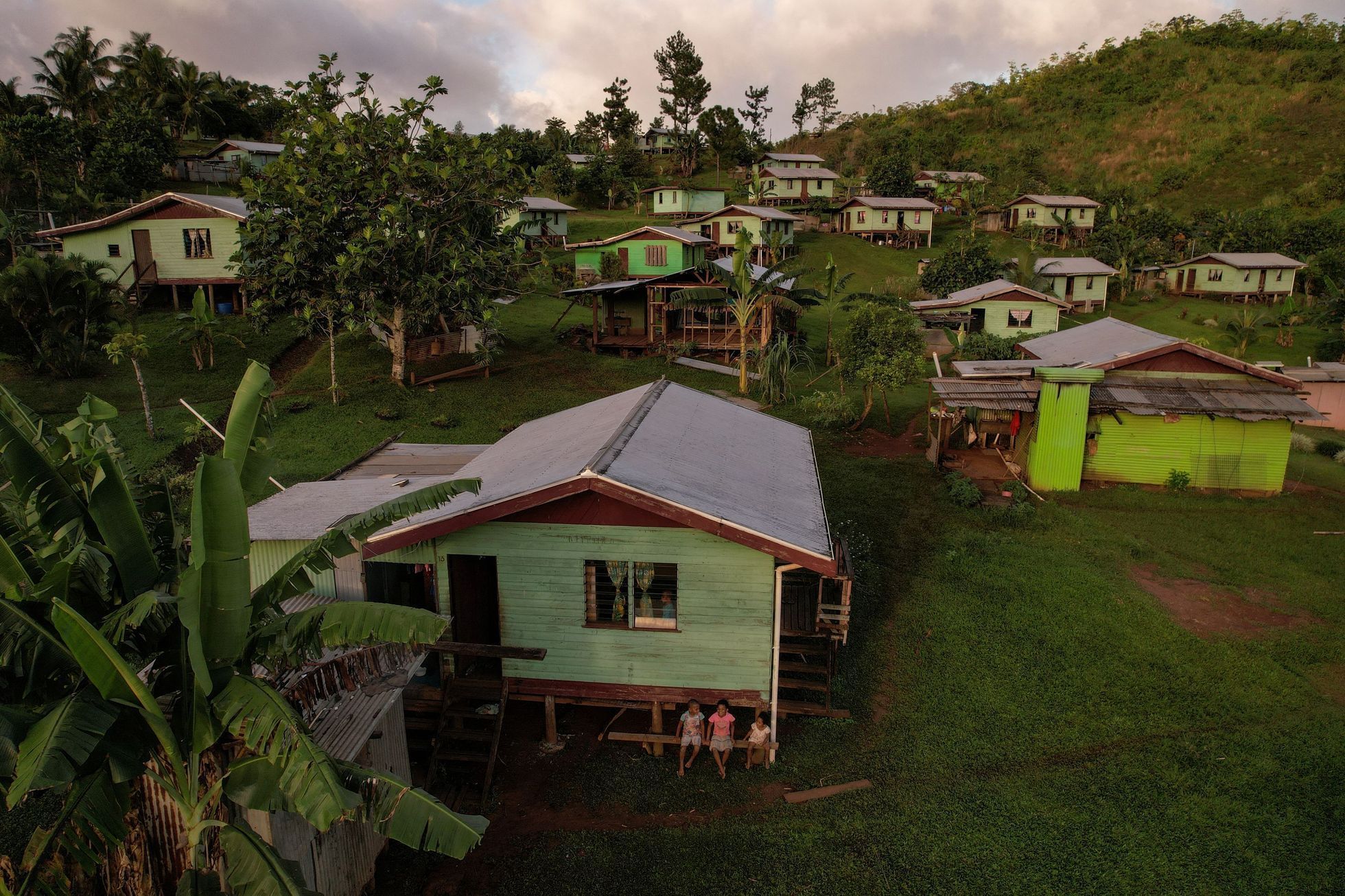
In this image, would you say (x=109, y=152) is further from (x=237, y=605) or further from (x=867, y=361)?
(x=237, y=605)

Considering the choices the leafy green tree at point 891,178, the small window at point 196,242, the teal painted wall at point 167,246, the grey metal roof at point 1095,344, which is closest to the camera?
the grey metal roof at point 1095,344

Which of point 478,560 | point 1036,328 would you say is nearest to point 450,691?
point 478,560

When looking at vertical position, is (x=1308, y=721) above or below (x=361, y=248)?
below

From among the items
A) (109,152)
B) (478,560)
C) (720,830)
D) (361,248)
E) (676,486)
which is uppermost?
(109,152)

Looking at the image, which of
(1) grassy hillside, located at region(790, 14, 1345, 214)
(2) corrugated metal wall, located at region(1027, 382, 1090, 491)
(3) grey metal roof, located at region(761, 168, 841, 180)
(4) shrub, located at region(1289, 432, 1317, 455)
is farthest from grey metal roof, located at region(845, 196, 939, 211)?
(2) corrugated metal wall, located at region(1027, 382, 1090, 491)

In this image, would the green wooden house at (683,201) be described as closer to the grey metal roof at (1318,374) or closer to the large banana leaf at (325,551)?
the grey metal roof at (1318,374)

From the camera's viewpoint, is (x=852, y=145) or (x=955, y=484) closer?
(x=955, y=484)

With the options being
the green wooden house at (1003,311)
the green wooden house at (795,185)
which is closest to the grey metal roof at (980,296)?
the green wooden house at (1003,311)
